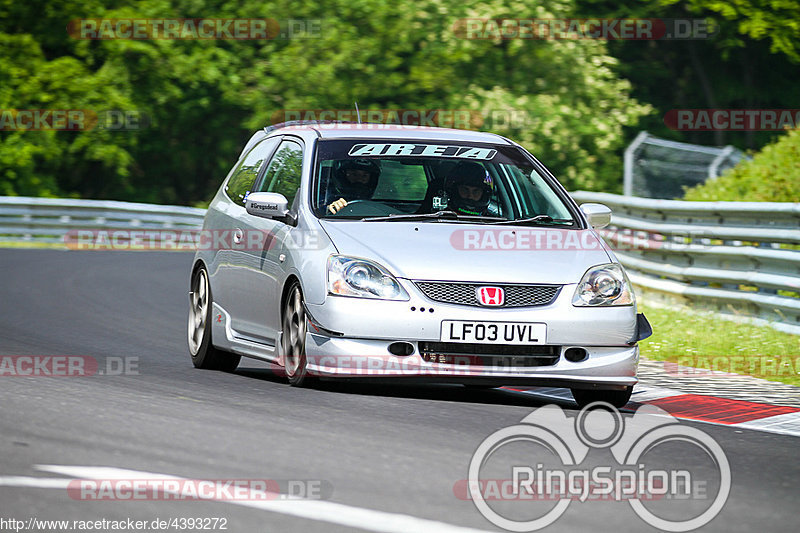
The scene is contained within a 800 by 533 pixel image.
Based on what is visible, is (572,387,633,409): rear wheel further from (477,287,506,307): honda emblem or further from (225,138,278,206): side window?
(225,138,278,206): side window

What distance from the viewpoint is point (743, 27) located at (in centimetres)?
3800

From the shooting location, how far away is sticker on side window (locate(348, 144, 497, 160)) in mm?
9789

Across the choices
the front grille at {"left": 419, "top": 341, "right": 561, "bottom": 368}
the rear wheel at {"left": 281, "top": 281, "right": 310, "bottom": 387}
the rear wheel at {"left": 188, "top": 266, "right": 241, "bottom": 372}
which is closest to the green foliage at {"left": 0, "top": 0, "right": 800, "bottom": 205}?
the rear wheel at {"left": 188, "top": 266, "right": 241, "bottom": 372}

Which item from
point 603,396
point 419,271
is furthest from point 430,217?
point 603,396

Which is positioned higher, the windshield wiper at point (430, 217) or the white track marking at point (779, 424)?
the windshield wiper at point (430, 217)

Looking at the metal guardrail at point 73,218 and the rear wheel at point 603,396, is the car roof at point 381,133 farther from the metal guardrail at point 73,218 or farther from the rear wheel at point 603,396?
the metal guardrail at point 73,218

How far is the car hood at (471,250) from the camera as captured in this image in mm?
8547

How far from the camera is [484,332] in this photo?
8.44m

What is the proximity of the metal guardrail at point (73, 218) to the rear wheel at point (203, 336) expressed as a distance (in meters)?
21.1

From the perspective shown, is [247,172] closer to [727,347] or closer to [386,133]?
[386,133]

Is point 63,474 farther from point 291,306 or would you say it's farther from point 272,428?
point 291,306

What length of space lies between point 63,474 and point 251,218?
4291 millimetres

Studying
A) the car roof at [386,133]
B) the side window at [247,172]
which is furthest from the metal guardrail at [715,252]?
the side window at [247,172]

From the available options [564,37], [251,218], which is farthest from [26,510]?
[564,37]
